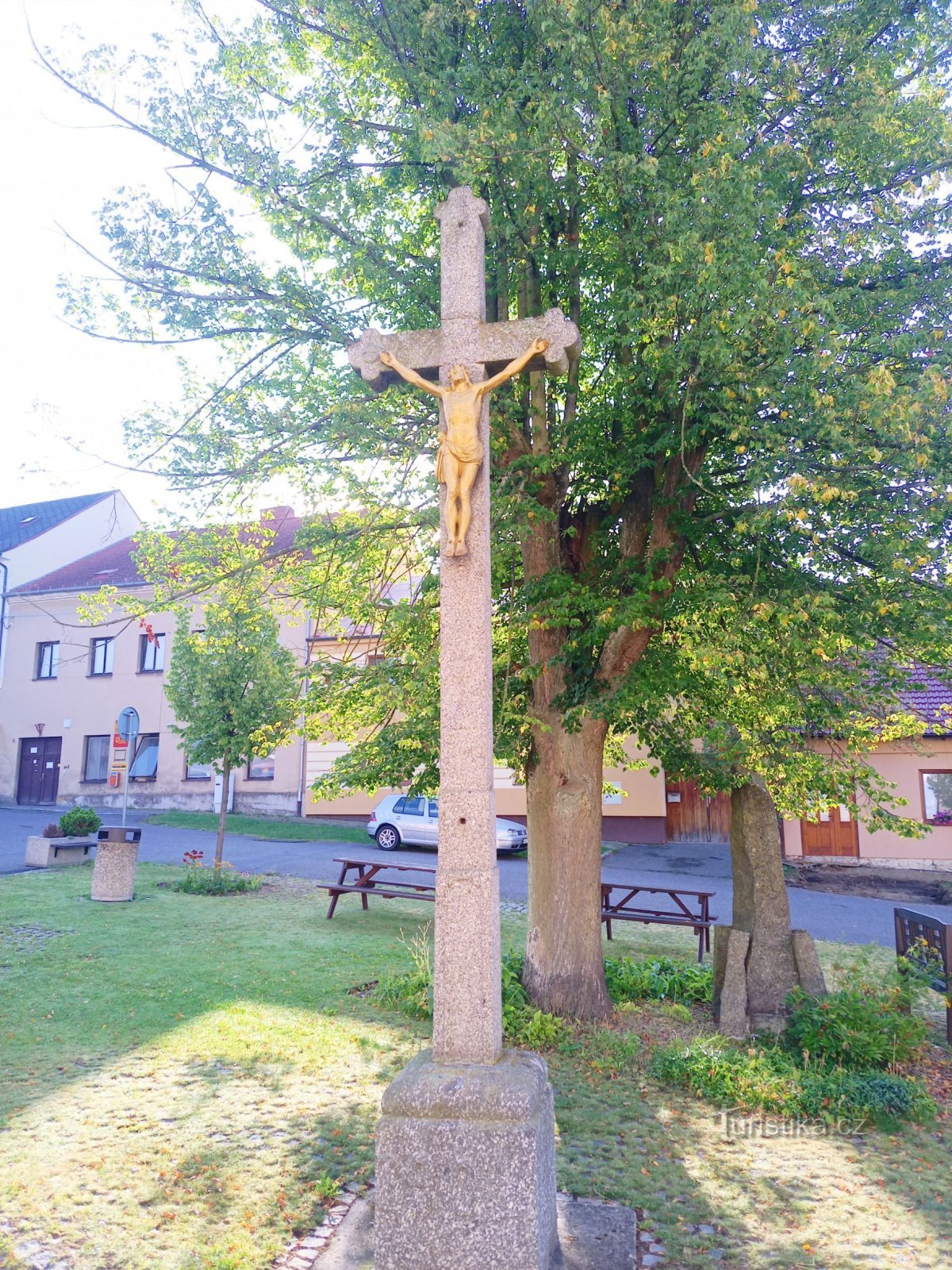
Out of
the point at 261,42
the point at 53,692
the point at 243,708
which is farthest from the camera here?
the point at 53,692

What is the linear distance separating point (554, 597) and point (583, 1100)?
4.03 m

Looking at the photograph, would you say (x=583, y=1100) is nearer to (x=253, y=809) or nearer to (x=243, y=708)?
(x=243, y=708)

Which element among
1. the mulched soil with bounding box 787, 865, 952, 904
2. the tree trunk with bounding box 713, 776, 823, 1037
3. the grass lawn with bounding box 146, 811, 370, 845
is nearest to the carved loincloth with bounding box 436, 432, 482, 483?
the tree trunk with bounding box 713, 776, 823, 1037

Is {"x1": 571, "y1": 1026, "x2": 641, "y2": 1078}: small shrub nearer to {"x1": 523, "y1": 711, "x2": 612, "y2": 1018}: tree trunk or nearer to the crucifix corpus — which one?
{"x1": 523, "y1": 711, "x2": 612, "y2": 1018}: tree trunk

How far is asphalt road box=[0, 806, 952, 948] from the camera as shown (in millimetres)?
14625

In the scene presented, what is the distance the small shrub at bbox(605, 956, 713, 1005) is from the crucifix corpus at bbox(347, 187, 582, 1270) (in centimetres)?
513

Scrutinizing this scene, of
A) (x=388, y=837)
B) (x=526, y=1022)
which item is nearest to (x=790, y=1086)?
(x=526, y=1022)

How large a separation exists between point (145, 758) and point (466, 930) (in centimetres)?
2859

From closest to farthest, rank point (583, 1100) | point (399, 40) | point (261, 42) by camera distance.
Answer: point (583, 1100) < point (399, 40) < point (261, 42)

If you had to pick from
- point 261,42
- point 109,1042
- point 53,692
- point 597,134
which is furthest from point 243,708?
point 53,692

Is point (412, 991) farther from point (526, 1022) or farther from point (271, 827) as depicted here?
point (271, 827)

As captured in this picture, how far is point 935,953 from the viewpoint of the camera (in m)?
8.34

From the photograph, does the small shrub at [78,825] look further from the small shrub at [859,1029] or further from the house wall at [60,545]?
the house wall at [60,545]

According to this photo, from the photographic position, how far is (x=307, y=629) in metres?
28.0
